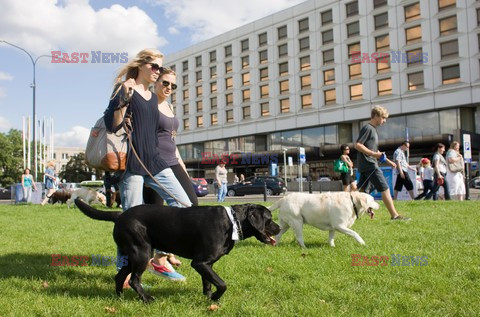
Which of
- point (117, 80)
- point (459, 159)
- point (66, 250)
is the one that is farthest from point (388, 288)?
point (459, 159)

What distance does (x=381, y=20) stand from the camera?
4281cm

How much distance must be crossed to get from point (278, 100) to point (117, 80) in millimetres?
48480

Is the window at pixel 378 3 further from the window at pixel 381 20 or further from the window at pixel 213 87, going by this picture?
the window at pixel 213 87

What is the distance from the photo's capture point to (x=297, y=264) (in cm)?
455

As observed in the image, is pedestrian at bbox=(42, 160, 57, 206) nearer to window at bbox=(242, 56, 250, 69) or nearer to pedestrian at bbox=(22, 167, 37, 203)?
pedestrian at bbox=(22, 167, 37, 203)

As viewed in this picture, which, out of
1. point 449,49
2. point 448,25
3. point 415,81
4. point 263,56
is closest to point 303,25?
point 263,56

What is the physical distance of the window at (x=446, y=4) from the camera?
3819 centimetres

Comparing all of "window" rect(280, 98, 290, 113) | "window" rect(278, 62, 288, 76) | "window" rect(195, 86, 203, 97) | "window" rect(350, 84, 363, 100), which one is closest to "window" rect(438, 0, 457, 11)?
"window" rect(350, 84, 363, 100)

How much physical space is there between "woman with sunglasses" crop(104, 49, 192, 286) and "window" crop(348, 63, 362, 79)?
43.4 metres

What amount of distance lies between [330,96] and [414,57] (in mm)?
10056

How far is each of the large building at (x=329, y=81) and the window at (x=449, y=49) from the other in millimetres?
92

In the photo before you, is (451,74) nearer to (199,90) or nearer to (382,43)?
(382,43)

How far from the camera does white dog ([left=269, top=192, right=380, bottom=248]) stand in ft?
18.6

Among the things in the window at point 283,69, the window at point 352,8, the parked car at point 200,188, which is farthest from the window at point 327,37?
the parked car at point 200,188
